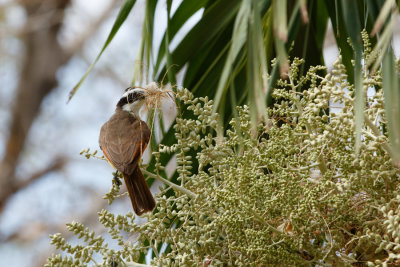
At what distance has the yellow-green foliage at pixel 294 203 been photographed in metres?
0.94

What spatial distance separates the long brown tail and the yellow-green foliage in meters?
0.32

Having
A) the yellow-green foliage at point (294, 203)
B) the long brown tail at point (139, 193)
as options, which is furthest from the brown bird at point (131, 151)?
the yellow-green foliage at point (294, 203)

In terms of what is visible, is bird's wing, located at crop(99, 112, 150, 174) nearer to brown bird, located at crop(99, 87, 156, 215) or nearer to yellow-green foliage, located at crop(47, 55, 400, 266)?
brown bird, located at crop(99, 87, 156, 215)

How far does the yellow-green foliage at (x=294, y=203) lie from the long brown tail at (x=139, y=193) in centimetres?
32

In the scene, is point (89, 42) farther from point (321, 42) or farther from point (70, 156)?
point (321, 42)

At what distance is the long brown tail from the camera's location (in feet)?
4.65

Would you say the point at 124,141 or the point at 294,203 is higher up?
the point at 124,141

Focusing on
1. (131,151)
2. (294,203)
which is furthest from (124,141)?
(294,203)

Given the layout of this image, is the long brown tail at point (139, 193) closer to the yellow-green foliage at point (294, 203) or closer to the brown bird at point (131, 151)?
the brown bird at point (131, 151)

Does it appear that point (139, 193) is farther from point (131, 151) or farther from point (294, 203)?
point (294, 203)

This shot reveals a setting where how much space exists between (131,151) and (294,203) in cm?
65

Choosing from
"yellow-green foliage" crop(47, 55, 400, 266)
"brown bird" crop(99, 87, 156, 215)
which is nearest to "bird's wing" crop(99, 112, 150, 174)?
"brown bird" crop(99, 87, 156, 215)

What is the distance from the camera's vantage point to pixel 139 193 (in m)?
1.46

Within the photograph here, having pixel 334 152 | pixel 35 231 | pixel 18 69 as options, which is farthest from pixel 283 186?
pixel 18 69
